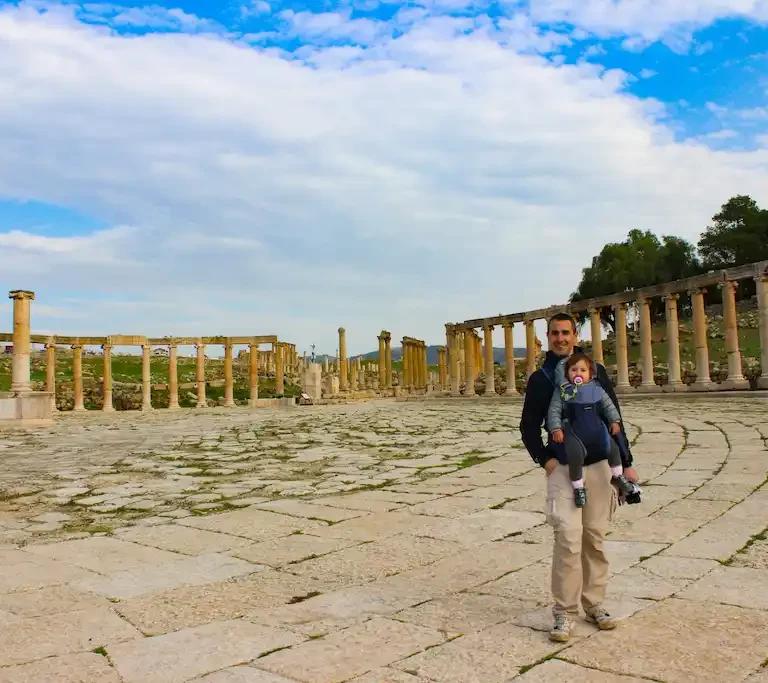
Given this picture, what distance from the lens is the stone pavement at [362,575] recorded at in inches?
122

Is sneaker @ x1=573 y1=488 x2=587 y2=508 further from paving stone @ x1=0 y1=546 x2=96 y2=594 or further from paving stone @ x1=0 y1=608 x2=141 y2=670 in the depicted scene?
paving stone @ x1=0 y1=546 x2=96 y2=594

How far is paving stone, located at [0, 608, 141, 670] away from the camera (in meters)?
3.30

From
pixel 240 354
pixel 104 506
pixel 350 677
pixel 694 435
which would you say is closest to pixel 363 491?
pixel 104 506

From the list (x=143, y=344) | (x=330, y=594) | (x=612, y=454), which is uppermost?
(x=143, y=344)

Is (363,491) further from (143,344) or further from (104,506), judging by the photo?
(143,344)

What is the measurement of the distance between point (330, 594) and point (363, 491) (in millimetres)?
3363

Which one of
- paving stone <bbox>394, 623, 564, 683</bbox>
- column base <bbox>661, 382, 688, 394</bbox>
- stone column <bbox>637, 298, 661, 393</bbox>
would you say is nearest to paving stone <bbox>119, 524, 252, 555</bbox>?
paving stone <bbox>394, 623, 564, 683</bbox>

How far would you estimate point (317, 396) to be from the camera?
36281mm

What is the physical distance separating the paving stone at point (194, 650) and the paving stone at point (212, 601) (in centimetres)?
18

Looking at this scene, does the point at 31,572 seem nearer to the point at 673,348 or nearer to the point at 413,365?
the point at 673,348

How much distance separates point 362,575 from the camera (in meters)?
4.60

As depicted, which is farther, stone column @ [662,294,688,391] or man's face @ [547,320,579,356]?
stone column @ [662,294,688,391]

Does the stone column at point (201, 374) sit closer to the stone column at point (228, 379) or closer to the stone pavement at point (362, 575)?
the stone column at point (228, 379)

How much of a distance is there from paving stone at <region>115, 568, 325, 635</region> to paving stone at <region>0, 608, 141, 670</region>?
4.3 inches
